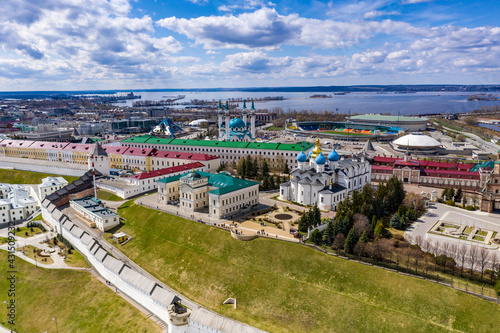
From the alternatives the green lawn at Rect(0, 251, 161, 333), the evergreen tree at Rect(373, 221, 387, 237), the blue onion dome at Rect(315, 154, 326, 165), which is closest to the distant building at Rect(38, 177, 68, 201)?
the green lawn at Rect(0, 251, 161, 333)

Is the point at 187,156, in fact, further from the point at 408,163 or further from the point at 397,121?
the point at 397,121

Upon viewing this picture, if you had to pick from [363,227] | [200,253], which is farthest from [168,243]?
[363,227]

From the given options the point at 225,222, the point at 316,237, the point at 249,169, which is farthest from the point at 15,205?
the point at 316,237

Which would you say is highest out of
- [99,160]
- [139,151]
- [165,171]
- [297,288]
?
[139,151]

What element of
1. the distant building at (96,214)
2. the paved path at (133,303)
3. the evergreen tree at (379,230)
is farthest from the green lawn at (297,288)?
the evergreen tree at (379,230)

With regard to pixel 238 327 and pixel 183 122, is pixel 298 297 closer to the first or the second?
pixel 238 327

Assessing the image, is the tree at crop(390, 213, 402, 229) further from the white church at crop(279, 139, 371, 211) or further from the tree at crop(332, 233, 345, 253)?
the tree at crop(332, 233, 345, 253)
